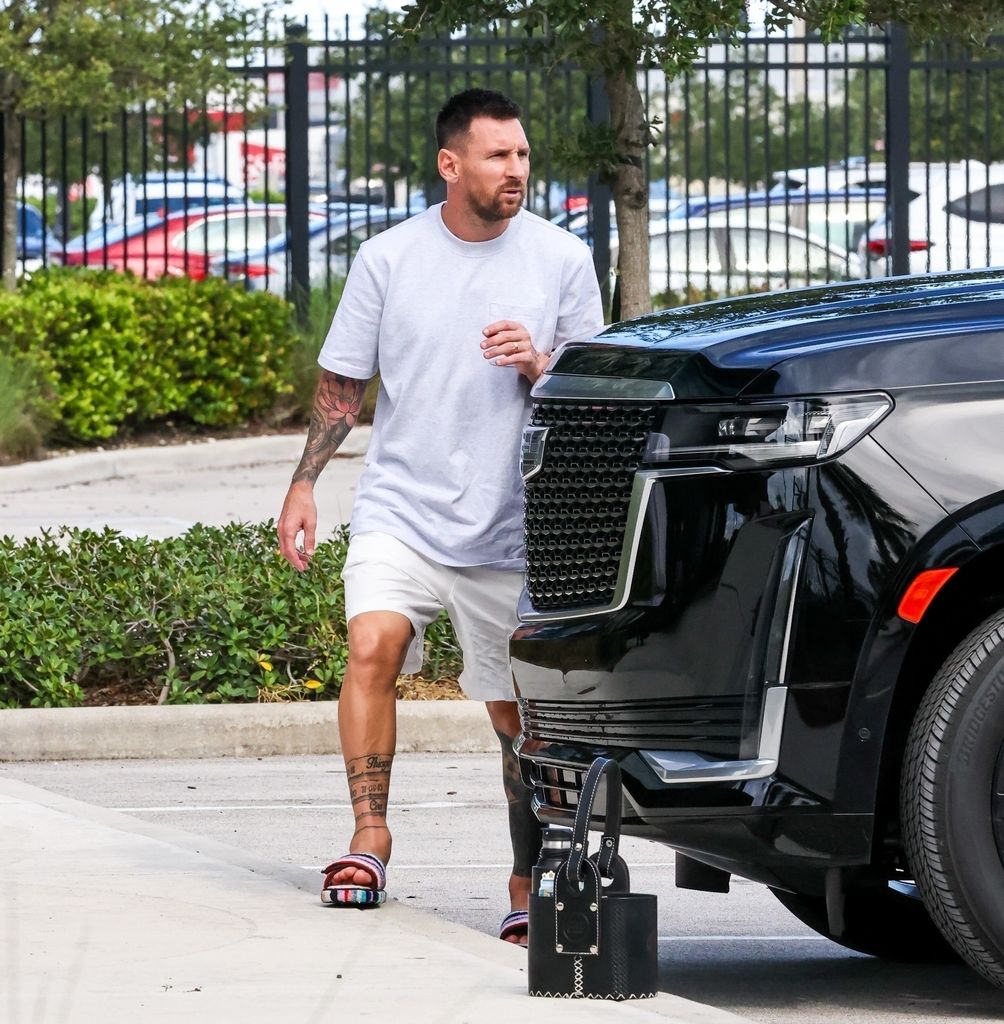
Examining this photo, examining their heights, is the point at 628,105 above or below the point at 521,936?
above

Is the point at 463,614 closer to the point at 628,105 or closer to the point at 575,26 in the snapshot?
the point at 575,26

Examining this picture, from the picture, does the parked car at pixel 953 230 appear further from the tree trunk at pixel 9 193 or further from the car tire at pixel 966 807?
the car tire at pixel 966 807

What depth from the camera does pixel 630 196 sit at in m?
9.89

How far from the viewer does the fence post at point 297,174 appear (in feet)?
59.5

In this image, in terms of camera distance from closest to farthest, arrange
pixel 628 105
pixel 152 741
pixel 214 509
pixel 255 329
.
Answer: pixel 152 741
pixel 628 105
pixel 214 509
pixel 255 329

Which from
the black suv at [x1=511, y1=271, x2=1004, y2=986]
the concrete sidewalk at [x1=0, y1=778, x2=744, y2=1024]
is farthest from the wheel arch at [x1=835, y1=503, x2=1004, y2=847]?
the concrete sidewalk at [x1=0, y1=778, x2=744, y2=1024]

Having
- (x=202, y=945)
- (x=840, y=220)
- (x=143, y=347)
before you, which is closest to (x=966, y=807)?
(x=202, y=945)

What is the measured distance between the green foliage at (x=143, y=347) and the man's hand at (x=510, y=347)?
1113 cm

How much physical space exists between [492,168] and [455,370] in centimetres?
51

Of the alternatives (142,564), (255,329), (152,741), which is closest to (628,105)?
(142,564)

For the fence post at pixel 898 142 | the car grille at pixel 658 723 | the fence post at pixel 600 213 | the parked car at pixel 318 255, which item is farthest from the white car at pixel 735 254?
the car grille at pixel 658 723

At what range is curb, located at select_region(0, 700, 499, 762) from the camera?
815cm

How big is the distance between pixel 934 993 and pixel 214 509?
387 inches

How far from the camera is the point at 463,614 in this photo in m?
5.43
